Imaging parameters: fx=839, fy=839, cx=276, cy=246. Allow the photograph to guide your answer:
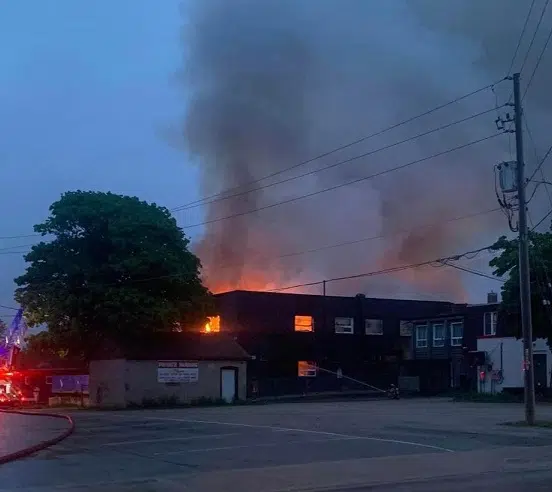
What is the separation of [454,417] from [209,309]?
25145 millimetres

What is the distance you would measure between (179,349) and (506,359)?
23.9 m

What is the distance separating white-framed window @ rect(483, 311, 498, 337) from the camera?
63263mm

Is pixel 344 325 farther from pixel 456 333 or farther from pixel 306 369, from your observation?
pixel 456 333

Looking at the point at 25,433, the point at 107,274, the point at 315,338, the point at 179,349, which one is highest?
the point at 107,274

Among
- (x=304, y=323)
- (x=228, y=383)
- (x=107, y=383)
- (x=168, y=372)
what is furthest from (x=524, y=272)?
(x=304, y=323)

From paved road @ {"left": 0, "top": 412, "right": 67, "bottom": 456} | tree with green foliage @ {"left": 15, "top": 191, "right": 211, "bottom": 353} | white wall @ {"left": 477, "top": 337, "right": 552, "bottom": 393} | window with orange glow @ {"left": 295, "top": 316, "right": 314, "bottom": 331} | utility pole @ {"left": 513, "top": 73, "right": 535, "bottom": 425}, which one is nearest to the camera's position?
paved road @ {"left": 0, "top": 412, "right": 67, "bottom": 456}

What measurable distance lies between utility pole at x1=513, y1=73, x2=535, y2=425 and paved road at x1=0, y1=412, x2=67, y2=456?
1632 centimetres

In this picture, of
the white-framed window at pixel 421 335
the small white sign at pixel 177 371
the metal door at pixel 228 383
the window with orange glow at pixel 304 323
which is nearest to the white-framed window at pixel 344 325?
the window with orange glow at pixel 304 323

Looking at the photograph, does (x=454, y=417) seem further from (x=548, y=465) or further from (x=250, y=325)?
(x=250, y=325)

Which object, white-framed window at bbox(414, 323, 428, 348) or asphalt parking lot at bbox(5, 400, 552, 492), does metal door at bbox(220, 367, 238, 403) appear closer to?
asphalt parking lot at bbox(5, 400, 552, 492)

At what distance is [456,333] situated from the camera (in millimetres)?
69812

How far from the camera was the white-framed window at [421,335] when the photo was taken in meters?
73.4

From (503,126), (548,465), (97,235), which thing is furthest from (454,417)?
(97,235)

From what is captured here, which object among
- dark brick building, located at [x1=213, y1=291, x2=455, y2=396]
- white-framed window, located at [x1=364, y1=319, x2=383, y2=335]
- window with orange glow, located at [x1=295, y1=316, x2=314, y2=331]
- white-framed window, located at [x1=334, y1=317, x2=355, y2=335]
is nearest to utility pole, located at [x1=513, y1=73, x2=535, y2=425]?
dark brick building, located at [x1=213, y1=291, x2=455, y2=396]
